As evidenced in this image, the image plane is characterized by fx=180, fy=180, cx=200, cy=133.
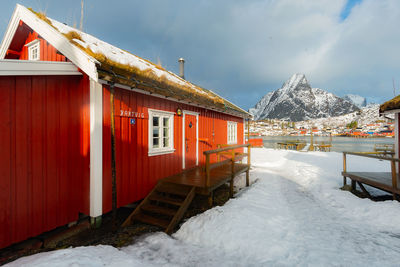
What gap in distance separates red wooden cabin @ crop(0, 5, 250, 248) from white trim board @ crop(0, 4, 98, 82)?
0.02m

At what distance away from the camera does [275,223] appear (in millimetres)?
4129

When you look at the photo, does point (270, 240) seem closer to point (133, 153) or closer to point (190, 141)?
point (133, 153)

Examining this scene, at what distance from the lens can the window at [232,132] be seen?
433 inches

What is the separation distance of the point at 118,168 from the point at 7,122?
7.15 feet

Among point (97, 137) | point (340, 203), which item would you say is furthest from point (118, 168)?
point (340, 203)

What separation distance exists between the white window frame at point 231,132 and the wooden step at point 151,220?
23.3 feet

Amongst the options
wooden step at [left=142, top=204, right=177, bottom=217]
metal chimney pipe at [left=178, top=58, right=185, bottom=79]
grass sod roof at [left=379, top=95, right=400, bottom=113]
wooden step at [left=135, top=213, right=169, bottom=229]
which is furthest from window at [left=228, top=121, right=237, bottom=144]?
wooden step at [left=135, top=213, right=169, bottom=229]

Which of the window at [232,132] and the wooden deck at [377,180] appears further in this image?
the window at [232,132]

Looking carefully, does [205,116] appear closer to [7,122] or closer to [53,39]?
[53,39]

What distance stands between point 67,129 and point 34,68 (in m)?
1.31

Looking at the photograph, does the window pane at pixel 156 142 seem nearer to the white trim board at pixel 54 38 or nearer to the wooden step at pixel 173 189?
the wooden step at pixel 173 189

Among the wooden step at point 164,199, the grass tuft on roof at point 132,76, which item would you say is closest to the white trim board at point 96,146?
the grass tuft on roof at point 132,76

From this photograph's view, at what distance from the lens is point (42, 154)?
3629 mm

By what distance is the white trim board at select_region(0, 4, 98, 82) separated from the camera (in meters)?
3.77
